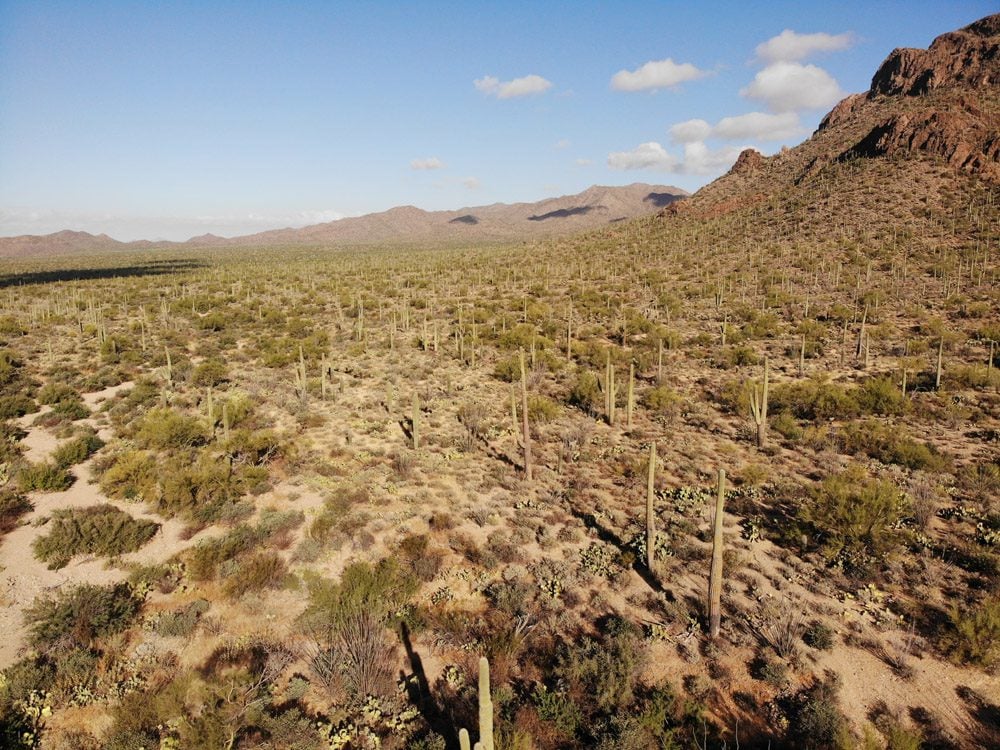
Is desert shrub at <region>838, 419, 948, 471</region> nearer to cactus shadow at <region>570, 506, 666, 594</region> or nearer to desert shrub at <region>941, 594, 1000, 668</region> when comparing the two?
desert shrub at <region>941, 594, 1000, 668</region>

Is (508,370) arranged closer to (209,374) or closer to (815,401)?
(815,401)

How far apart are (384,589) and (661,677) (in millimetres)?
4431

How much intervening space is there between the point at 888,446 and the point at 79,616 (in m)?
16.9

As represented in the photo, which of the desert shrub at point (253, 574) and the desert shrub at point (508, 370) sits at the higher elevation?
the desert shrub at point (508, 370)

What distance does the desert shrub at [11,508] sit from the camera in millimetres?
10219

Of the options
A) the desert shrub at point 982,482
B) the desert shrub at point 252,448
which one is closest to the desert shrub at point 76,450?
the desert shrub at point 252,448

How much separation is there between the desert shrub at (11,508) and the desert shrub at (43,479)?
262 mm

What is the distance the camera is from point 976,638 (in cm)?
673

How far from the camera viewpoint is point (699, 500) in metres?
11.2

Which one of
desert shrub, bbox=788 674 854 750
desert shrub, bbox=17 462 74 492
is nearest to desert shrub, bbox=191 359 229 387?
desert shrub, bbox=17 462 74 492

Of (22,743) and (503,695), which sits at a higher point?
(22,743)

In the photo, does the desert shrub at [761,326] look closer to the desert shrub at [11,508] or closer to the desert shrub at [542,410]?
the desert shrub at [542,410]

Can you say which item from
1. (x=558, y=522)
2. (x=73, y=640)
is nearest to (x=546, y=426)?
(x=558, y=522)

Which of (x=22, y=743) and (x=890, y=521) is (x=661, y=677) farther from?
(x=22, y=743)
